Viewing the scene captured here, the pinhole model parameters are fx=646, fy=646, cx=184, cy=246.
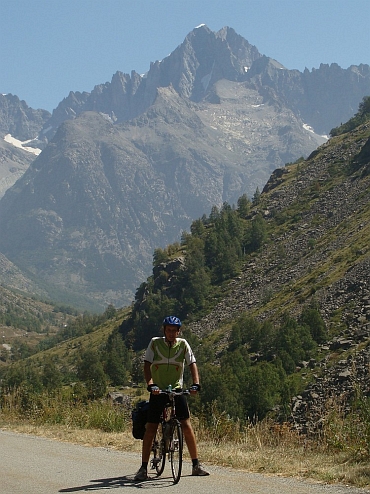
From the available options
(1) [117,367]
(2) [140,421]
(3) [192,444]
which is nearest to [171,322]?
(2) [140,421]

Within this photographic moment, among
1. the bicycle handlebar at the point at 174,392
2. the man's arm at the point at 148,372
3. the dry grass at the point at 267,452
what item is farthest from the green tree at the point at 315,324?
the bicycle handlebar at the point at 174,392

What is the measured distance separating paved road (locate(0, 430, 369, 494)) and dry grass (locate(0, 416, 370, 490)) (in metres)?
0.43

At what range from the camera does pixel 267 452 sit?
13.5 meters

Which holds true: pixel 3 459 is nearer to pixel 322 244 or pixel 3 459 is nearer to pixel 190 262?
pixel 322 244

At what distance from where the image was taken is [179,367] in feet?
39.9

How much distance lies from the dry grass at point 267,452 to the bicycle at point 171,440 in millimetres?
1499

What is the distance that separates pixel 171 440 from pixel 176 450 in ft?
0.94

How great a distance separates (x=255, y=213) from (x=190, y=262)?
26.0m

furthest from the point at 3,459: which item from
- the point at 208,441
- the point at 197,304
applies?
the point at 197,304

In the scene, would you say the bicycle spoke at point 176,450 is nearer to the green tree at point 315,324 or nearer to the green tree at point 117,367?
the green tree at point 315,324

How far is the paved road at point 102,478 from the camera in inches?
426

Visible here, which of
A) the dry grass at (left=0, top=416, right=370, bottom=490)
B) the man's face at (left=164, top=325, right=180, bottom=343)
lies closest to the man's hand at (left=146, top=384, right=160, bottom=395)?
the man's face at (left=164, top=325, right=180, bottom=343)

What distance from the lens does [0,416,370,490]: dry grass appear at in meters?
11.6

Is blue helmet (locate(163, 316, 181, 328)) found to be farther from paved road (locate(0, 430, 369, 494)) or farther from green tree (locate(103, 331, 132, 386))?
green tree (locate(103, 331, 132, 386))
